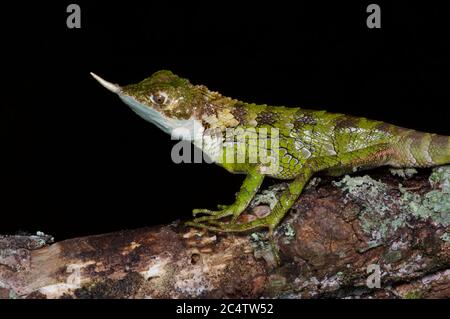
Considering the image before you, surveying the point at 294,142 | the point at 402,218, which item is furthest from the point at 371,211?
the point at 294,142

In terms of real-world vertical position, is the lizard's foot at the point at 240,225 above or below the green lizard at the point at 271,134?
below

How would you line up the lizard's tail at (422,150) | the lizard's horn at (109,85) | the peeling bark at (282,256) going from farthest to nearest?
1. the lizard's horn at (109,85)
2. the lizard's tail at (422,150)
3. the peeling bark at (282,256)

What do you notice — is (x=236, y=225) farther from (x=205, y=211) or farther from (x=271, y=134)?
(x=271, y=134)

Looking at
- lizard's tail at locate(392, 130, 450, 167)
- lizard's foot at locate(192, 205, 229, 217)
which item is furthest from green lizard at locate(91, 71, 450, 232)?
lizard's foot at locate(192, 205, 229, 217)

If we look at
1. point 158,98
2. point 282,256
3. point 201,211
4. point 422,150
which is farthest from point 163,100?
point 422,150

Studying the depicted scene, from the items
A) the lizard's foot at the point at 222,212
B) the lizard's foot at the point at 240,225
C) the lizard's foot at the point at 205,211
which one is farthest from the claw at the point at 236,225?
the lizard's foot at the point at 205,211

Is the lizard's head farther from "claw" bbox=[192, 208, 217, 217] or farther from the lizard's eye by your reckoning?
"claw" bbox=[192, 208, 217, 217]

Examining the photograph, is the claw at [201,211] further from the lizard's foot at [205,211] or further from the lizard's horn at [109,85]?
the lizard's horn at [109,85]
